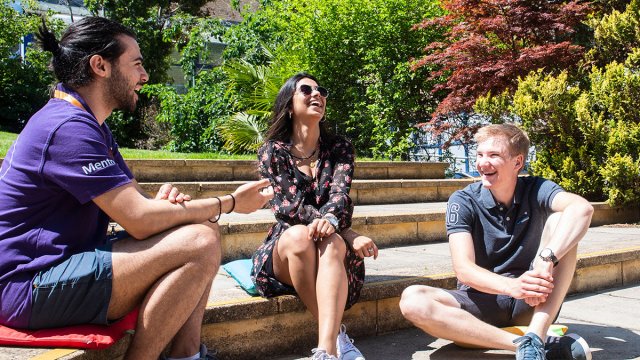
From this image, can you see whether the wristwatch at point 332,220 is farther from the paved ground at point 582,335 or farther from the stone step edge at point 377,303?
the paved ground at point 582,335

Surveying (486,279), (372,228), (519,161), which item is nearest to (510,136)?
(519,161)

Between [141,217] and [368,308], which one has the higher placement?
[141,217]

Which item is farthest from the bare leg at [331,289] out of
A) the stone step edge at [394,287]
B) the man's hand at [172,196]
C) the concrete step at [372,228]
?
the concrete step at [372,228]

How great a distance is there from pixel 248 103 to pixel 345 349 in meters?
8.15

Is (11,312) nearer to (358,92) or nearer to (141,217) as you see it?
(141,217)

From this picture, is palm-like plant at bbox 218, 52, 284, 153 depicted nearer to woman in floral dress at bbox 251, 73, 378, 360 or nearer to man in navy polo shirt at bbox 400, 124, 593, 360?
woman in floral dress at bbox 251, 73, 378, 360

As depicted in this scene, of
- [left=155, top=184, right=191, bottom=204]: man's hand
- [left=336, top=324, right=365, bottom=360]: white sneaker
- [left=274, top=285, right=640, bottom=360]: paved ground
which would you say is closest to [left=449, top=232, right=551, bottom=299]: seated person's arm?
[left=274, top=285, right=640, bottom=360]: paved ground

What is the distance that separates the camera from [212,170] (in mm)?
6316

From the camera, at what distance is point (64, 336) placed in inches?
80.4

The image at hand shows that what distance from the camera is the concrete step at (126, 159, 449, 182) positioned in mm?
5844

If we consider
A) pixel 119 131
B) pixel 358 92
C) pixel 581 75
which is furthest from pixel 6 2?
pixel 581 75

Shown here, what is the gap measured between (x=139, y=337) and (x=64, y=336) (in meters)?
0.26

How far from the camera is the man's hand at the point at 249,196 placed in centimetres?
266

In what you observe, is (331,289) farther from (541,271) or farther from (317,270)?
(541,271)
